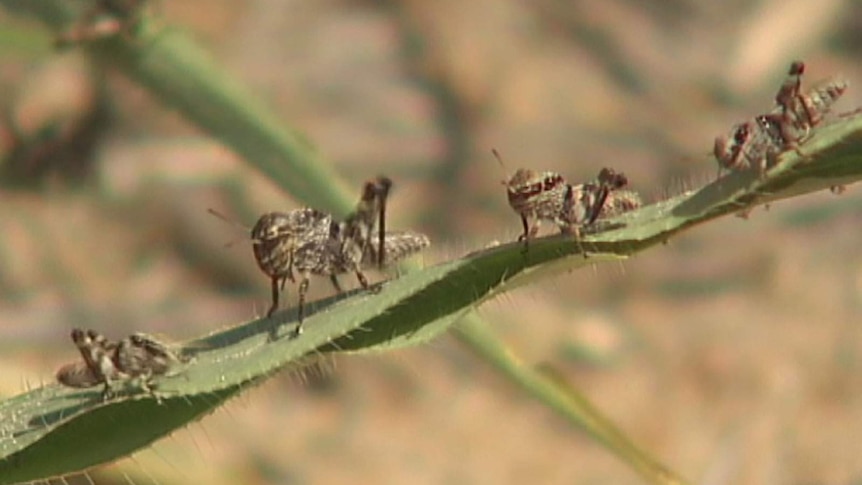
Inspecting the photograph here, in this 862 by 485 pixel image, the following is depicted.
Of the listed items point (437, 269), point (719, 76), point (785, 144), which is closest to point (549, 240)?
point (437, 269)

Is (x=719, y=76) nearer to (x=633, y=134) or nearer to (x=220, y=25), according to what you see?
(x=633, y=134)

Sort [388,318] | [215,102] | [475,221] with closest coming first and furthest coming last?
[388,318], [215,102], [475,221]

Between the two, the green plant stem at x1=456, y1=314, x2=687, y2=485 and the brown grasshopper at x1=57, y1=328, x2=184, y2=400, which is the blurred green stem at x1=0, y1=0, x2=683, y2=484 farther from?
the brown grasshopper at x1=57, y1=328, x2=184, y2=400

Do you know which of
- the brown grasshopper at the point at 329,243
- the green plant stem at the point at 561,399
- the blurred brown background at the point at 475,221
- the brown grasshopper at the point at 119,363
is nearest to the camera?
the brown grasshopper at the point at 119,363

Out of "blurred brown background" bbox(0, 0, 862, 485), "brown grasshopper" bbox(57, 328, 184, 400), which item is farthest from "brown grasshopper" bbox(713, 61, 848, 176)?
"blurred brown background" bbox(0, 0, 862, 485)

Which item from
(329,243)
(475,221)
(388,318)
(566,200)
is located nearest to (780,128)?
(566,200)

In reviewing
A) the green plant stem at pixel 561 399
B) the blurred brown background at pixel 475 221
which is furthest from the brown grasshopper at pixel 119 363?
the blurred brown background at pixel 475 221

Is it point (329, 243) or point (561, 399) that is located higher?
point (329, 243)

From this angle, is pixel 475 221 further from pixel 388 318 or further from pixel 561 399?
pixel 388 318

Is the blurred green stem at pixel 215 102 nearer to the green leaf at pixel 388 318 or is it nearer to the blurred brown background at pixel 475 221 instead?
the green leaf at pixel 388 318
